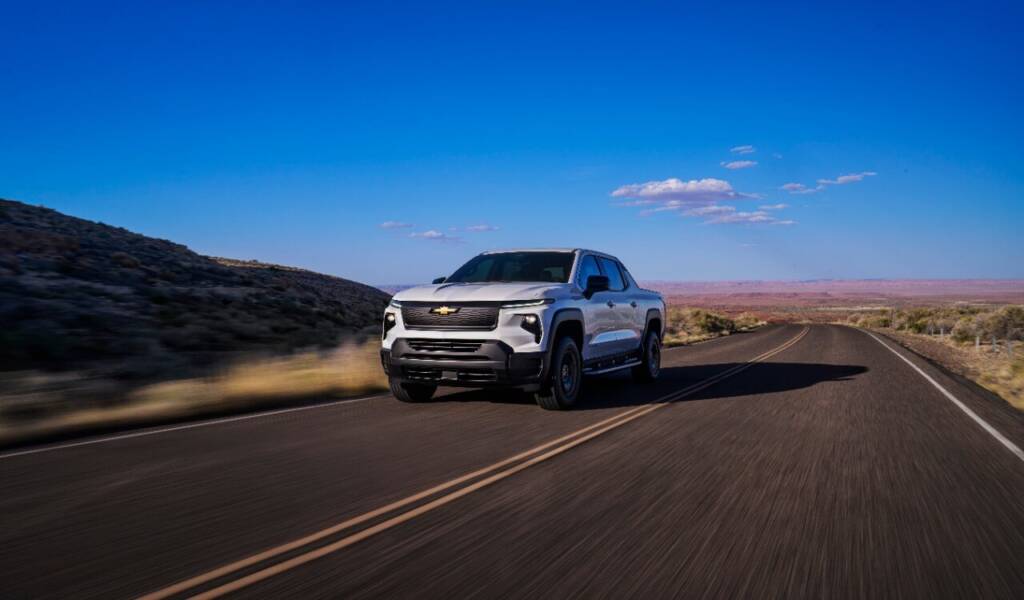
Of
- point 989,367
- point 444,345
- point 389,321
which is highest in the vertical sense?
point 389,321

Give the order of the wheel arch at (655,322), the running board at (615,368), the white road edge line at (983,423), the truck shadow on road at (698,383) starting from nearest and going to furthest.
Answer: the white road edge line at (983,423) → the running board at (615,368) → the truck shadow on road at (698,383) → the wheel arch at (655,322)

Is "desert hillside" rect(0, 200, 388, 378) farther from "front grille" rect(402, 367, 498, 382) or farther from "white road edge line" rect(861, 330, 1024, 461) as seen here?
"white road edge line" rect(861, 330, 1024, 461)

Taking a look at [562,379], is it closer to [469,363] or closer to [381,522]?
[469,363]

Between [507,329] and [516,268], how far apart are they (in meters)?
2.20

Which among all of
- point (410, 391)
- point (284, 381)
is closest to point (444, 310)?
point (410, 391)

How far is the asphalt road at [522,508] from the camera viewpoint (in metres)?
3.87

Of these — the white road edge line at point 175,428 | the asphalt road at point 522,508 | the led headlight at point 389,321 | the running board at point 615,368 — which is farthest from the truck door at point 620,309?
the white road edge line at point 175,428

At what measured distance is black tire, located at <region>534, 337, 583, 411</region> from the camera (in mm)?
9641

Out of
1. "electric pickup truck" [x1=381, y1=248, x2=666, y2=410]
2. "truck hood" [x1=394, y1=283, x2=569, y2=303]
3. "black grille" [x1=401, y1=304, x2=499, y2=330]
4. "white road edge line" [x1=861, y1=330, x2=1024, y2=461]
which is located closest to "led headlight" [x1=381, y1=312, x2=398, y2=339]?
"electric pickup truck" [x1=381, y1=248, x2=666, y2=410]

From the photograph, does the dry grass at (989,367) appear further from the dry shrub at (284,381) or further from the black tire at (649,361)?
the dry shrub at (284,381)

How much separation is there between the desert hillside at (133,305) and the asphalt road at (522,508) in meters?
7.04

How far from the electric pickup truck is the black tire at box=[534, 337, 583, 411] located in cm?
1

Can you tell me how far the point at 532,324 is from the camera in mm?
9375

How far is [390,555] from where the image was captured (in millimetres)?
4180
